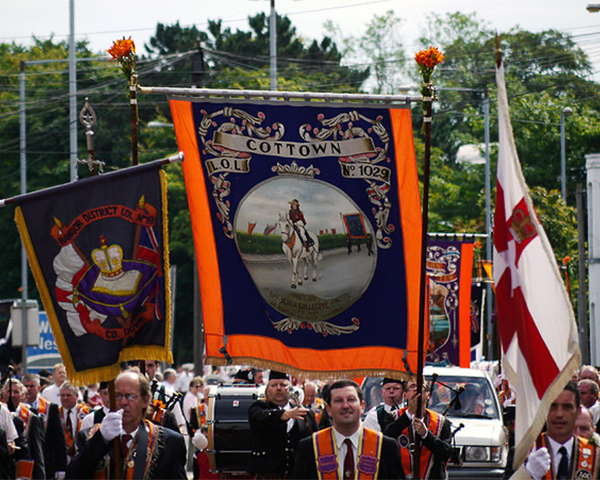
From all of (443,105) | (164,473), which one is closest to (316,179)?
(164,473)

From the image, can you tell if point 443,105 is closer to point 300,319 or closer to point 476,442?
point 476,442

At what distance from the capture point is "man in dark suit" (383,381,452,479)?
8148 mm

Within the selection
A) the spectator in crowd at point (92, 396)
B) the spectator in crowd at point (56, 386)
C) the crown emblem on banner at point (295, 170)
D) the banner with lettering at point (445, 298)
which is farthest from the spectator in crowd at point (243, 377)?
the crown emblem on banner at point (295, 170)

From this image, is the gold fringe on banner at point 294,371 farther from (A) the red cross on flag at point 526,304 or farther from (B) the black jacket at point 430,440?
(A) the red cross on flag at point 526,304

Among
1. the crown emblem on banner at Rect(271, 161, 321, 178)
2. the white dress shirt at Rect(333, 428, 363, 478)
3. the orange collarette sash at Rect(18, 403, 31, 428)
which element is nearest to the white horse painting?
the crown emblem on banner at Rect(271, 161, 321, 178)

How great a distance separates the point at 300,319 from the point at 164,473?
230cm

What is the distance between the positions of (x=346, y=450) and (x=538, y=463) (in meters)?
1.18

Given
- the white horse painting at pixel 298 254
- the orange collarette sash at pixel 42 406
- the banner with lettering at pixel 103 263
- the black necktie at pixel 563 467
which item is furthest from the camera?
the orange collarette sash at pixel 42 406

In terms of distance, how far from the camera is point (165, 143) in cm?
4959

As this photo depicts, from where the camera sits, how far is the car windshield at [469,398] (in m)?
14.8

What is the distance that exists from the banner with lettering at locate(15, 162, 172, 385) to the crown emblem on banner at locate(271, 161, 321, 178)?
1601 millimetres

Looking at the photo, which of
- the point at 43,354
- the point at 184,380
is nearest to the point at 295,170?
the point at 43,354

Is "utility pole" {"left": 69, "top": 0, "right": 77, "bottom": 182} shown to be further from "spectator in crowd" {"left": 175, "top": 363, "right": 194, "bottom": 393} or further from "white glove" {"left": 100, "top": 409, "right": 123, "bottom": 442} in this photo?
"white glove" {"left": 100, "top": 409, "right": 123, "bottom": 442}

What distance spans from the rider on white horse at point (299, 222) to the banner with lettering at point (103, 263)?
1641 mm
